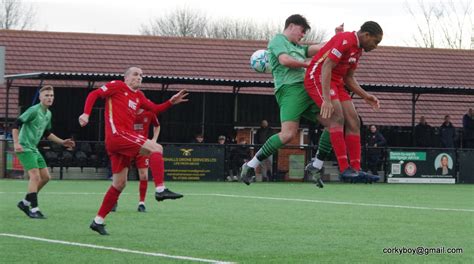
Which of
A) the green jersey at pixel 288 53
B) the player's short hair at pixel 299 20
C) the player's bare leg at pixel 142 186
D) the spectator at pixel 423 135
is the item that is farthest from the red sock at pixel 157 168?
the spectator at pixel 423 135

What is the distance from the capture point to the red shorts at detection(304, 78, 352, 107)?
12844mm

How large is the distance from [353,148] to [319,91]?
3.07 ft

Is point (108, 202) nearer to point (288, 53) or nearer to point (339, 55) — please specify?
point (288, 53)

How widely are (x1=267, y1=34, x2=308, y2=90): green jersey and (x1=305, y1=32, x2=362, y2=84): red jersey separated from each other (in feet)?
1.00

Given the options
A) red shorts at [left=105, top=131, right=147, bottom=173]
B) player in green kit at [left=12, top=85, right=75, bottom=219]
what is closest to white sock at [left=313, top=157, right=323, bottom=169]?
red shorts at [left=105, top=131, right=147, bottom=173]

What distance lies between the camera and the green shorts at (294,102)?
520 inches

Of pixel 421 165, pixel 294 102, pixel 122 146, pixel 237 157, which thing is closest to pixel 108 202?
pixel 122 146

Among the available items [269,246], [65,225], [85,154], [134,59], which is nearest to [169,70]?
[134,59]

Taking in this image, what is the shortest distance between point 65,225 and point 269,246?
12.2 feet

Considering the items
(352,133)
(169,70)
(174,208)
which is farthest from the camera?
(169,70)

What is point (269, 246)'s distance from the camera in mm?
11297

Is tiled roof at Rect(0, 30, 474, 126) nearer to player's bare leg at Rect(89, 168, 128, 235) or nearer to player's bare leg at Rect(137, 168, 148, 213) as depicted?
player's bare leg at Rect(137, 168, 148, 213)

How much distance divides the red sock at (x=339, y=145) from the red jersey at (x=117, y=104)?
7.99 ft

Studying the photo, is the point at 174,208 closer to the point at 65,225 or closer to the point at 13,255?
the point at 65,225
